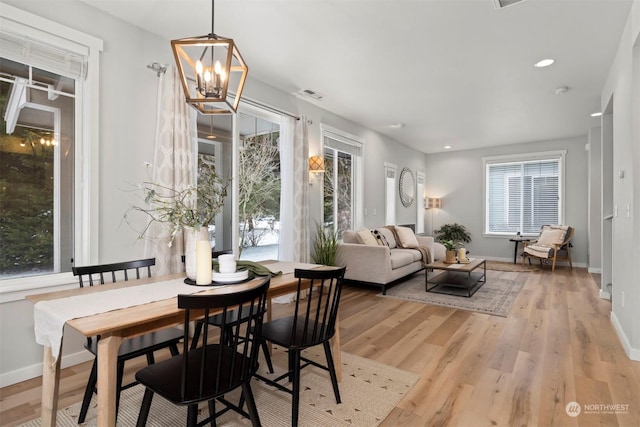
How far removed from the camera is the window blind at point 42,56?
2271mm

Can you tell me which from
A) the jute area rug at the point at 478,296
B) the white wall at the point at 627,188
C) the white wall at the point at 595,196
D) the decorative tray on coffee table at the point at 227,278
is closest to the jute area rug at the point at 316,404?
the decorative tray on coffee table at the point at 227,278

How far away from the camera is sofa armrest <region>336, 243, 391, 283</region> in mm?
4695

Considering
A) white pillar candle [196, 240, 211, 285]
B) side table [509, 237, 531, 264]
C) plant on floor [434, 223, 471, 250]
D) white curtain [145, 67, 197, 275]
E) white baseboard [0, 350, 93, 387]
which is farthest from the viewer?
plant on floor [434, 223, 471, 250]

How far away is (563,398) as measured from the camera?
2.08 metres

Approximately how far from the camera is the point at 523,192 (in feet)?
25.5

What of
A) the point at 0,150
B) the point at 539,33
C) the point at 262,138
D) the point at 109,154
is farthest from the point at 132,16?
the point at 539,33

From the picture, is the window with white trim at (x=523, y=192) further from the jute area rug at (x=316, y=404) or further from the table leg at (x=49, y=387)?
the table leg at (x=49, y=387)

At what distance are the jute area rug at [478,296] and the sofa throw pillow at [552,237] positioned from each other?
171 cm

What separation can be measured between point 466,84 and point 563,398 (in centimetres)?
353

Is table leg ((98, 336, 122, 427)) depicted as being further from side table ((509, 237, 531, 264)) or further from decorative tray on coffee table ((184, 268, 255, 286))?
side table ((509, 237, 531, 264))

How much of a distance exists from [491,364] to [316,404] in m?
1.44

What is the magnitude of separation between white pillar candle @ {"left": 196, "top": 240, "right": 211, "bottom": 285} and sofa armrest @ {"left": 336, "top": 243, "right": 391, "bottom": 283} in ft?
9.79

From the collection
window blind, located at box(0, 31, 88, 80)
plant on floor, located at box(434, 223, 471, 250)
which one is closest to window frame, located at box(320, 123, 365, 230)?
plant on floor, located at box(434, 223, 471, 250)

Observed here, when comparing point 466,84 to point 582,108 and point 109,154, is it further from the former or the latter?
point 109,154
